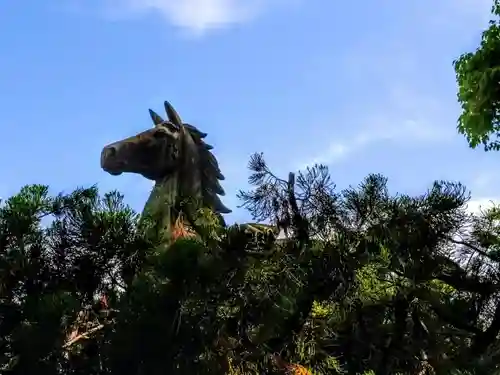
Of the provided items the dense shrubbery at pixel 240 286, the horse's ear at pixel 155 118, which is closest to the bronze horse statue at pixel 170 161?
the horse's ear at pixel 155 118

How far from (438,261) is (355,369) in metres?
0.77

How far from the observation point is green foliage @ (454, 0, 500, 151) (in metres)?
6.72

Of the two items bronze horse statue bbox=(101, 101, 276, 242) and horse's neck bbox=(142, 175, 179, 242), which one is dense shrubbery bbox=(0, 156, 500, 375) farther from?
bronze horse statue bbox=(101, 101, 276, 242)

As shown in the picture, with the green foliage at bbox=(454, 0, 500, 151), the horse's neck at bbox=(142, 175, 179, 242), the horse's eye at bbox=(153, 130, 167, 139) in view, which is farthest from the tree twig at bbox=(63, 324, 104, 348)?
A: the green foliage at bbox=(454, 0, 500, 151)

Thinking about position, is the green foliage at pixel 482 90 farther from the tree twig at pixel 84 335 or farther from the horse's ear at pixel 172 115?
the tree twig at pixel 84 335

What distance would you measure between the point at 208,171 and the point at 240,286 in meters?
2.89

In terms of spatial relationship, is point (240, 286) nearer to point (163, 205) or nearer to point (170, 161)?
point (163, 205)

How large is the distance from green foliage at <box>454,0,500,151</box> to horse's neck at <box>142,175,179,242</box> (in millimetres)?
2708

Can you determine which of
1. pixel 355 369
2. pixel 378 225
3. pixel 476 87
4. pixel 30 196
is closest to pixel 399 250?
pixel 378 225

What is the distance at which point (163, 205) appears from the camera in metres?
5.68

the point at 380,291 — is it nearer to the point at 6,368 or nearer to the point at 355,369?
the point at 355,369

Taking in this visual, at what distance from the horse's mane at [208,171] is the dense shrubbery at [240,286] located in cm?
212

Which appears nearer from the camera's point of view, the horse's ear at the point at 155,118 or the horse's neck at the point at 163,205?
the horse's neck at the point at 163,205

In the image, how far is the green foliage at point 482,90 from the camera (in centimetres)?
672
